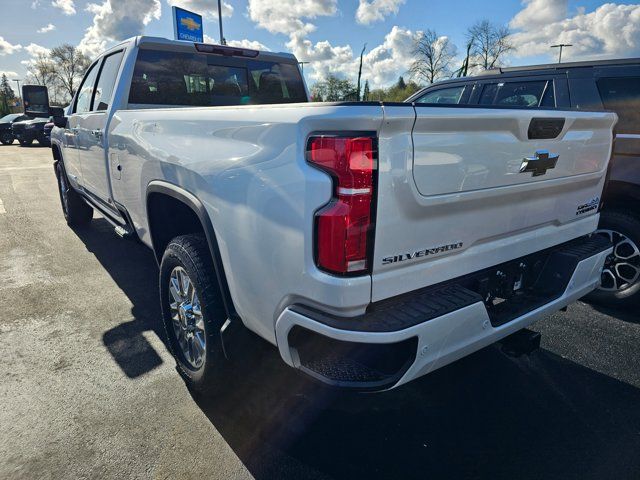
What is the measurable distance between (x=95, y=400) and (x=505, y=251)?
2.36 m

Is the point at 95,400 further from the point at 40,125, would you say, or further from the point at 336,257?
the point at 40,125

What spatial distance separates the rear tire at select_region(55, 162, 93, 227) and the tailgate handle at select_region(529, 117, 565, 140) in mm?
5628

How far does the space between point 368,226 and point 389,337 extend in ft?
1.31

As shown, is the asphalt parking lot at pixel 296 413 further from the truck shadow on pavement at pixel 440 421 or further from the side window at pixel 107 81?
the side window at pixel 107 81

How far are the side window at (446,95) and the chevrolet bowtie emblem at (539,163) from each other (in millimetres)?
2841

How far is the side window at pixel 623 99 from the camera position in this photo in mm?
3547

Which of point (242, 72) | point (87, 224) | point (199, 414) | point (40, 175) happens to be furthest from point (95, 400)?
point (40, 175)

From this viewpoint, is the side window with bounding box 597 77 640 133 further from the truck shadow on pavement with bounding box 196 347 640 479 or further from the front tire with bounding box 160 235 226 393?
the front tire with bounding box 160 235 226 393

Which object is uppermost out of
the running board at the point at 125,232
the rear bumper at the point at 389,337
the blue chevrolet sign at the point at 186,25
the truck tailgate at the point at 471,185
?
the blue chevrolet sign at the point at 186,25

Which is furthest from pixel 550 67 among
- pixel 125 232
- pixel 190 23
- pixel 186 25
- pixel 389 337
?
pixel 190 23

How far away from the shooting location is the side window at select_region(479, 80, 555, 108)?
4215 mm

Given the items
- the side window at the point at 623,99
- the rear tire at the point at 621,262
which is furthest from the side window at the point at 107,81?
the rear tire at the point at 621,262

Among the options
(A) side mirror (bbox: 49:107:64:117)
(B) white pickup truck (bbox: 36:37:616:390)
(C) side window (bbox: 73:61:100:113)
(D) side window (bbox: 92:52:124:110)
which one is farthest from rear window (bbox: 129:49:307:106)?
(A) side mirror (bbox: 49:107:64:117)

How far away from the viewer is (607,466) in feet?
7.00
